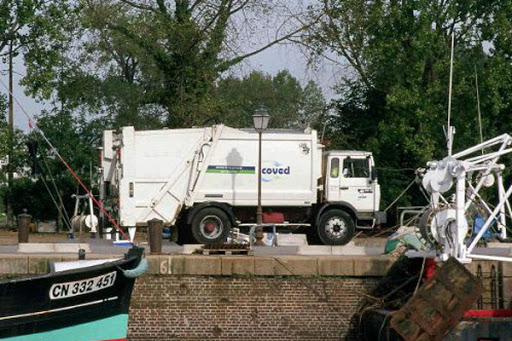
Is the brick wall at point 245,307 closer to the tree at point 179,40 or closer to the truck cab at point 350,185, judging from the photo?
the truck cab at point 350,185

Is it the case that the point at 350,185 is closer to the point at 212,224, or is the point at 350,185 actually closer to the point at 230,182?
the point at 230,182

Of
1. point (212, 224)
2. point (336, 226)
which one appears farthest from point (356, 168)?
point (212, 224)

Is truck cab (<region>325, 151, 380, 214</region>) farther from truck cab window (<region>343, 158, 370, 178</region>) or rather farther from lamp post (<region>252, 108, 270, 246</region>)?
lamp post (<region>252, 108, 270, 246</region>)

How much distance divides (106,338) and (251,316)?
3.40m

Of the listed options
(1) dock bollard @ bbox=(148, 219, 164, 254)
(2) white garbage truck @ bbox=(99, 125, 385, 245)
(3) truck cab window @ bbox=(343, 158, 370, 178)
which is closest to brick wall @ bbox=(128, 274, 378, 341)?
(1) dock bollard @ bbox=(148, 219, 164, 254)

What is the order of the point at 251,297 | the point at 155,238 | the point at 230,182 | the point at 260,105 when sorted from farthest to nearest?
the point at 260,105
the point at 230,182
the point at 155,238
the point at 251,297

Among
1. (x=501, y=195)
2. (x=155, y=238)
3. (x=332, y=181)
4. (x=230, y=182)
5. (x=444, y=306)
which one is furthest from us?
(x=332, y=181)

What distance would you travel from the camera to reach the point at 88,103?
163 ft

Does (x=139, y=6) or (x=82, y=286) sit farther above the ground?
(x=139, y=6)

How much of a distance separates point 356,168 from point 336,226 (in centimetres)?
172

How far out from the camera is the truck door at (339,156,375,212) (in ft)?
105

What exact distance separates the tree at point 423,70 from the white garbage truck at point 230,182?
7.78 meters

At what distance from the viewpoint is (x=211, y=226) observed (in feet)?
100.0

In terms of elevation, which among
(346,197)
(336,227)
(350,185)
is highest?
(350,185)
